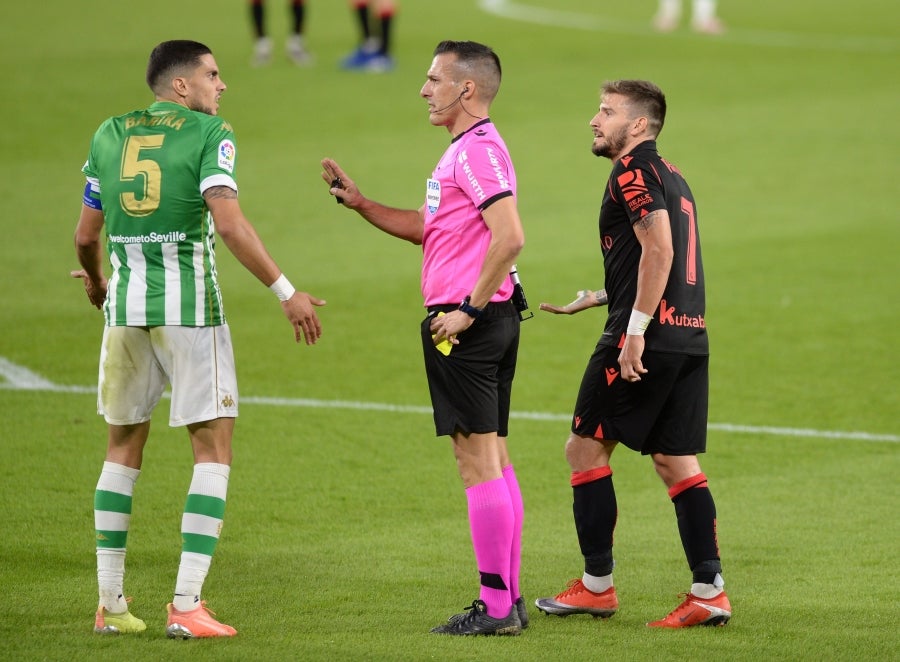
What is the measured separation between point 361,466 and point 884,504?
279 cm

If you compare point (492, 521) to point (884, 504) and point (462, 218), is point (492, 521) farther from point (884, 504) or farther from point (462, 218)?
point (884, 504)

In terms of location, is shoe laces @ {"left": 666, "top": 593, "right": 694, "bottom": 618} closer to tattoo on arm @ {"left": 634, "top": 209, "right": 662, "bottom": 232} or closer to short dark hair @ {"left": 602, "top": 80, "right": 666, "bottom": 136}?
tattoo on arm @ {"left": 634, "top": 209, "right": 662, "bottom": 232}

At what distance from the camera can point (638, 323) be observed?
5230 mm

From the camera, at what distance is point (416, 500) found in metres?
7.20

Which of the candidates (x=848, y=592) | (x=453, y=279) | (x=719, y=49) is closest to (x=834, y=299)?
(x=848, y=592)

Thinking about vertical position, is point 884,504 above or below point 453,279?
below

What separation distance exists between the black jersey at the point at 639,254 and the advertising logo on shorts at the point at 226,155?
1.42 metres

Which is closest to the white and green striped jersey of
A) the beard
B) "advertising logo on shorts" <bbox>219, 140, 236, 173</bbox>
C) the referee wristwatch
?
"advertising logo on shorts" <bbox>219, 140, 236, 173</bbox>

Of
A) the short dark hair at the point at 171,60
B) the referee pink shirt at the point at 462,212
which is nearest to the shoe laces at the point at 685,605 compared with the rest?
the referee pink shirt at the point at 462,212

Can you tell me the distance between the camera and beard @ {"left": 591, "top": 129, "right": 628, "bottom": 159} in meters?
5.43

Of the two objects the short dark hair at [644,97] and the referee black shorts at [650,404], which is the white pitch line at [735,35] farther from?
the referee black shorts at [650,404]

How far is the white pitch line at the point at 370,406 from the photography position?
8.52m

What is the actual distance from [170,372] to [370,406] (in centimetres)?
389

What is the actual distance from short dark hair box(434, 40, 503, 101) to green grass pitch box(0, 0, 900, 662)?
2.07m
